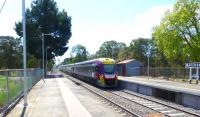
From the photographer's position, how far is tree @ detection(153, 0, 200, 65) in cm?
7438

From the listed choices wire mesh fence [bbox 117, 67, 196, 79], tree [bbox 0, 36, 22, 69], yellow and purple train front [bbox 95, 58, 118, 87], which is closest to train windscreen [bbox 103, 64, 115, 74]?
yellow and purple train front [bbox 95, 58, 118, 87]

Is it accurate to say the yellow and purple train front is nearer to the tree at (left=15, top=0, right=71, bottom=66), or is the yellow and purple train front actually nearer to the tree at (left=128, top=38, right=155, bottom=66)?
the tree at (left=15, top=0, right=71, bottom=66)

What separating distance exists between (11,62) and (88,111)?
8683cm

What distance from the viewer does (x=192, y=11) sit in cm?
7519

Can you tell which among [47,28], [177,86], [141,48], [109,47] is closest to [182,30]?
[47,28]

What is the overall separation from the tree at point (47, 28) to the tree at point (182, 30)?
20626 millimetres

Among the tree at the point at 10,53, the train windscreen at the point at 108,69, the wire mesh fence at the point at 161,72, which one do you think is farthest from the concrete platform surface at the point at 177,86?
the tree at the point at 10,53

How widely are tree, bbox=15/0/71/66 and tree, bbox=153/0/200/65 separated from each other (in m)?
20.6

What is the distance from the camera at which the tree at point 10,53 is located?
102375mm

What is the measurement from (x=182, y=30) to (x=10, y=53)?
161 feet

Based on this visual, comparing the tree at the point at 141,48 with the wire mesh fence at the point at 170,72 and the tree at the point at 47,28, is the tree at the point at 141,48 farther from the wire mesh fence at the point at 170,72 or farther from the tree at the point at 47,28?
the wire mesh fence at the point at 170,72

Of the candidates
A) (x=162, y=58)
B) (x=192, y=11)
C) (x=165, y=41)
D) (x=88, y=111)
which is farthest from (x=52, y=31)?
(x=88, y=111)

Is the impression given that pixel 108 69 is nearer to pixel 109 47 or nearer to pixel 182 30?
pixel 182 30

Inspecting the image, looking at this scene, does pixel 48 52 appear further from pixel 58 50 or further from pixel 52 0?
pixel 52 0
